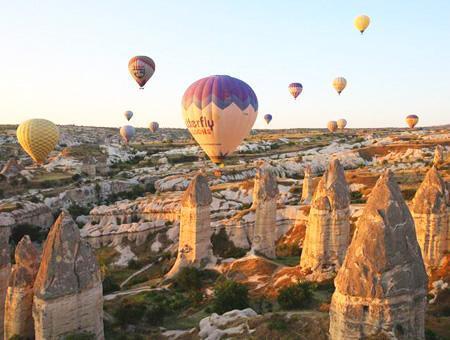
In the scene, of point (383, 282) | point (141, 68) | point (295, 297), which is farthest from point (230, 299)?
point (141, 68)

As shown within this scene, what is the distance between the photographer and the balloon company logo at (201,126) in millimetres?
31797

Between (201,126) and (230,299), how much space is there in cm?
1329

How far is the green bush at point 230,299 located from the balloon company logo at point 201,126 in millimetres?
12087

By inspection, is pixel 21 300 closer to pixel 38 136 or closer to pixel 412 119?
pixel 38 136

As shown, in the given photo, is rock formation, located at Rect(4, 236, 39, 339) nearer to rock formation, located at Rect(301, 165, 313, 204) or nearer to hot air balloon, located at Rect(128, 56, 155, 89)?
rock formation, located at Rect(301, 165, 313, 204)

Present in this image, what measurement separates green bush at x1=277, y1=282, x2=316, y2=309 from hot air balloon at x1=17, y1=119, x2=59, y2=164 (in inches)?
1555

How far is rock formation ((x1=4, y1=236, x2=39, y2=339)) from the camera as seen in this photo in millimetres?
19656

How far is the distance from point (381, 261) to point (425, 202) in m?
14.5

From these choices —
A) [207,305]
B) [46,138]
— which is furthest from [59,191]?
[207,305]

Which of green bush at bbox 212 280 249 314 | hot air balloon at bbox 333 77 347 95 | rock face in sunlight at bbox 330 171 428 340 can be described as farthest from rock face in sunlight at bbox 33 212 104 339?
hot air balloon at bbox 333 77 347 95

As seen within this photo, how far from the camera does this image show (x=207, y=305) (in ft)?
85.5

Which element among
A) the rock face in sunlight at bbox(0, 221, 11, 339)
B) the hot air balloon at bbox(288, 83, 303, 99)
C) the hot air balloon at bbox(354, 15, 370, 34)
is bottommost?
the rock face in sunlight at bbox(0, 221, 11, 339)

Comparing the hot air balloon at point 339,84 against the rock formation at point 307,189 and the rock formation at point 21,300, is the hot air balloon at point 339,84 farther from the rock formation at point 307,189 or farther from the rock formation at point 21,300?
the rock formation at point 21,300

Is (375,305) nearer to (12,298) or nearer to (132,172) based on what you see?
(12,298)
